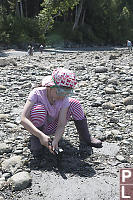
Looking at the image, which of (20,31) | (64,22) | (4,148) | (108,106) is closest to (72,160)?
(4,148)

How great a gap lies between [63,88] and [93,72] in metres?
5.67

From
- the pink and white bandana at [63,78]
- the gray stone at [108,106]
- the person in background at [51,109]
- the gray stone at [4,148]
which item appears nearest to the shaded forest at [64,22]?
the gray stone at [108,106]

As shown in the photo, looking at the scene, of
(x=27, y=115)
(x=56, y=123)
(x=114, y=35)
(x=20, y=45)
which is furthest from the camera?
(x=114, y=35)

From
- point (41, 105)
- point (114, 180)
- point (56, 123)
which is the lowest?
point (114, 180)

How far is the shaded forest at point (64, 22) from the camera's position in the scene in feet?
85.0

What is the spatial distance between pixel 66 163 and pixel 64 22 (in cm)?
3434

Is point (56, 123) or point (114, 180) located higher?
point (56, 123)

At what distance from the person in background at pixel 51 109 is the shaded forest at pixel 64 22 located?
22105 millimetres

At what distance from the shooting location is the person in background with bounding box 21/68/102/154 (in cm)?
267

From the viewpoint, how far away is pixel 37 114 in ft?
9.46

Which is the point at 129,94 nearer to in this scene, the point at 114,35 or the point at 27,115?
the point at 27,115

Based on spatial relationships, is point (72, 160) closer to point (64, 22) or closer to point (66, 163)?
point (66, 163)

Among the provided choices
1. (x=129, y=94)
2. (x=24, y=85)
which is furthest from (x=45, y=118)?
(x=24, y=85)

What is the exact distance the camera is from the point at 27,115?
112 inches
